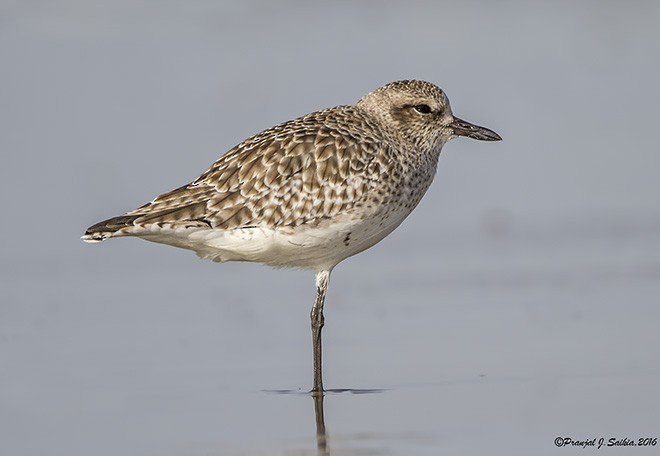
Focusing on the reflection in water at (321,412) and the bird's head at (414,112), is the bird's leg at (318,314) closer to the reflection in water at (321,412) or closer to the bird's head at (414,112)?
the reflection in water at (321,412)

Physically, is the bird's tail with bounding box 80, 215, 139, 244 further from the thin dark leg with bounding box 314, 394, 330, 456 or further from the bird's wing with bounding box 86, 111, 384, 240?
the thin dark leg with bounding box 314, 394, 330, 456

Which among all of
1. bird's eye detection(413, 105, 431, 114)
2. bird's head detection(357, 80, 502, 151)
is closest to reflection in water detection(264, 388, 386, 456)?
bird's head detection(357, 80, 502, 151)

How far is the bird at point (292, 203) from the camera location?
8859 mm

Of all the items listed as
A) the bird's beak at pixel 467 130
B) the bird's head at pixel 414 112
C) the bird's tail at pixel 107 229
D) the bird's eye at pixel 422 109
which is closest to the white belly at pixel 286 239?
the bird's tail at pixel 107 229

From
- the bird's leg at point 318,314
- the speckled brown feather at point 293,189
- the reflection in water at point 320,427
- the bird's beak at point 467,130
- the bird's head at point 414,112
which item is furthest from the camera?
the bird's beak at point 467,130

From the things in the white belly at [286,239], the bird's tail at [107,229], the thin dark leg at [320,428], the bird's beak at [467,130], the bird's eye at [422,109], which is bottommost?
the thin dark leg at [320,428]

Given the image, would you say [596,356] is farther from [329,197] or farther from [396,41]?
[396,41]

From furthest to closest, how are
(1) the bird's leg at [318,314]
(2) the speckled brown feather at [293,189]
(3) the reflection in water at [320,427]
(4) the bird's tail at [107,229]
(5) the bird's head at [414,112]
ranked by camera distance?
(5) the bird's head at [414,112], (1) the bird's leg at [318,314], (2) the speckled brown feather at [293,189], (4) the bird's tail at [107,229], (3) the reflection in water at [320,427]

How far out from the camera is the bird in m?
8.86

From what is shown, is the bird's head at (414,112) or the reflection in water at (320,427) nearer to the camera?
the reflection in water at (320,427)

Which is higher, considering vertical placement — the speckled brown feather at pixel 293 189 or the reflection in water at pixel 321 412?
the speckled brown feather at pixel 293 189

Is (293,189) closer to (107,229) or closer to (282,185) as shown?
(282,185)

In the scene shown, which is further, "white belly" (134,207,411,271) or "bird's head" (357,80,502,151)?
"bird's head" (357,80,502,151)

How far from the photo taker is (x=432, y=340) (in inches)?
388
